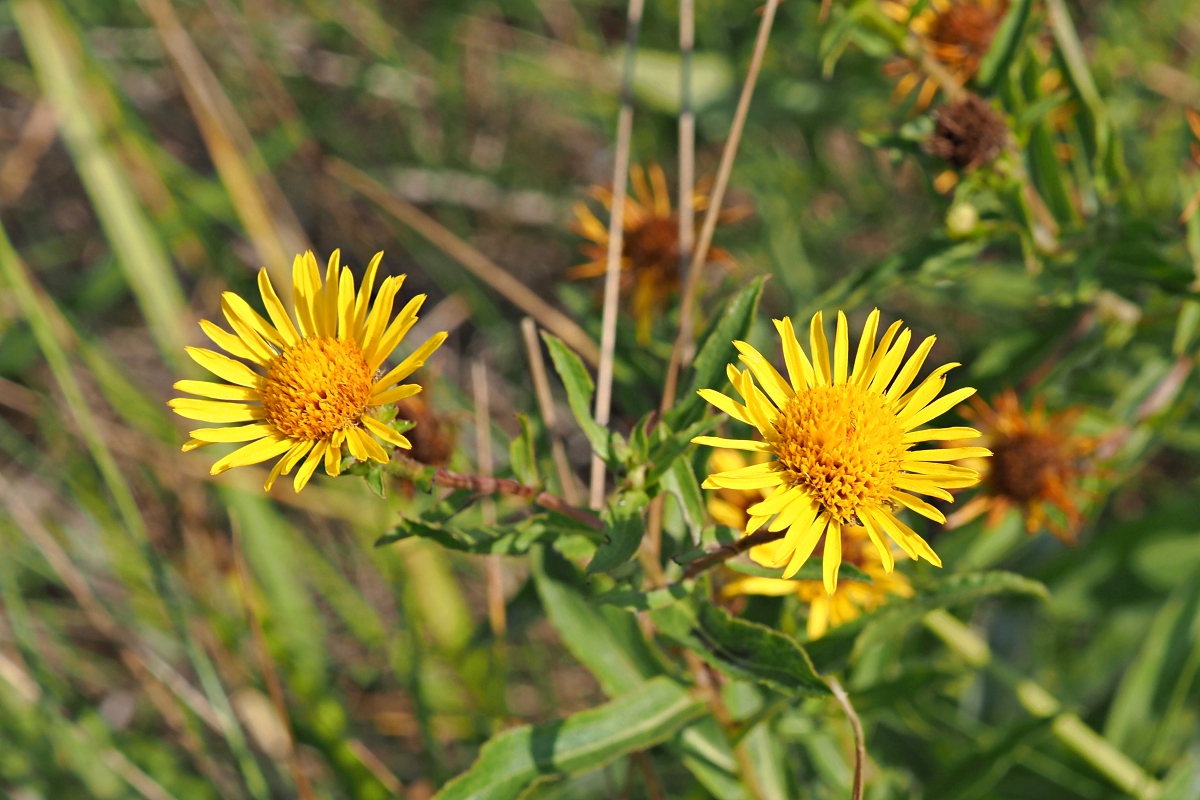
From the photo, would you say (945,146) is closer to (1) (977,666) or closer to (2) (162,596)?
(1) (977,666)

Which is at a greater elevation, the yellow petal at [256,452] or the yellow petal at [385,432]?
the yellow petal at [385,432]

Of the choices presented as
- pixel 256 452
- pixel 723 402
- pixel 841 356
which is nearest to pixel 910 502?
pixel 841 356

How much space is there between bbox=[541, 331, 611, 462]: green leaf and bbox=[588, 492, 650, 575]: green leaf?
0.14 metres

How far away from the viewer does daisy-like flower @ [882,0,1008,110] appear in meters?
3.01

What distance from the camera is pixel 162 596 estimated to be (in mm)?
3342

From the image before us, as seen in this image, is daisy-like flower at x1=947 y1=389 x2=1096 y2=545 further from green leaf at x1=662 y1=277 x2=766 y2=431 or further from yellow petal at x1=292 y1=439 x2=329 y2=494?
yellow petal at x1=292 y1=439 x2=329 y2=494

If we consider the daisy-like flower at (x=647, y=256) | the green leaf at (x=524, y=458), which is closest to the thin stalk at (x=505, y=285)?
the daisy-like flower at (x=647, y=256)

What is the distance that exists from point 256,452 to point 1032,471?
2271 mm

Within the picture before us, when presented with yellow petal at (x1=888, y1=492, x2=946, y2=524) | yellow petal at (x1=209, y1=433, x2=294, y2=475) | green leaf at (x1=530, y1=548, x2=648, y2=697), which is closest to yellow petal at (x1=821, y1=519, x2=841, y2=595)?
yellow petal at (x1=888, y1=492, x2=946, y2=524)

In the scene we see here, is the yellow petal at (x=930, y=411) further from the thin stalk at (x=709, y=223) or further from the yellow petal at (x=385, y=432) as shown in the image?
the yellow petal at (x=385, y=432)

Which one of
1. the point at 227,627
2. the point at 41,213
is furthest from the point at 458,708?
the point at 41,213

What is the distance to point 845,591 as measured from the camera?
284cm

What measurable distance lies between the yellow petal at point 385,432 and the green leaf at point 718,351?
0.69m

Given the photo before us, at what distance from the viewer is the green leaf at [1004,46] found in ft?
8.45
